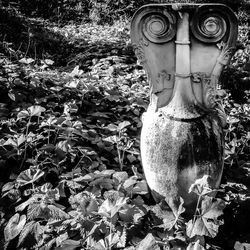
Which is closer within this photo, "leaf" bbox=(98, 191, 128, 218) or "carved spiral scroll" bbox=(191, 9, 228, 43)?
"leaf" bbox=(98, 191, 128, 218)

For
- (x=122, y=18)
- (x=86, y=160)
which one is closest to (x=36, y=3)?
(x=122, y=18)

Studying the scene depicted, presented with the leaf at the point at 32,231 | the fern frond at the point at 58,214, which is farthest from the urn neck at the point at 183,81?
the leaf at the point at 32,231

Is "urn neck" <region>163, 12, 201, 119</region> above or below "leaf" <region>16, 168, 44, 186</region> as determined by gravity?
above

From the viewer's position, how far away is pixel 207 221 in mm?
1436

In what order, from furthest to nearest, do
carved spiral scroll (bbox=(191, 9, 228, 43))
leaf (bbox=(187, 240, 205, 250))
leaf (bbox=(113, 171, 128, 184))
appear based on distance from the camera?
1. leaf (bbox=(113, 171, 128, 184))
2. carved spiral scroll (bbox=(191, 9, 228, 43))
3. leaf (bbox=(187, 240, 205, 250))

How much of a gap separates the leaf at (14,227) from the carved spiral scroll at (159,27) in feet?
3.88

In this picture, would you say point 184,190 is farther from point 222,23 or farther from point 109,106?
point 109,106

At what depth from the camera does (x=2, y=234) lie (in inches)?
67.1

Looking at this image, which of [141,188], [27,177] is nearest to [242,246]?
[141,188]

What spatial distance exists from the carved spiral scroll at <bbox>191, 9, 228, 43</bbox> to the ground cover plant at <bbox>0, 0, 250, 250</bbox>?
0.74m

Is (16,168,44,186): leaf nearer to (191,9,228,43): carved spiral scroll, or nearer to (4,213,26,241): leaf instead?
(4,213,26,241): leaf

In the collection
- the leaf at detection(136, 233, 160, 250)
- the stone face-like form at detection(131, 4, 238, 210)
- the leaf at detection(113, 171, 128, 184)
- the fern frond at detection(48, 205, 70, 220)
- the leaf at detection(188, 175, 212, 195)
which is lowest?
the leaf at detection(136, 233, 160, 250)

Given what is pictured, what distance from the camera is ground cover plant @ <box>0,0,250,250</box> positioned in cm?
151

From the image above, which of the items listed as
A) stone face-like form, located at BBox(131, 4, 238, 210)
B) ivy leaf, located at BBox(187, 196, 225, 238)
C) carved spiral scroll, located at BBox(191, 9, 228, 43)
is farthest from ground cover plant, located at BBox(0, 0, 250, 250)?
carved spiral scroll, located at BBox(191, 9, 228, 43)
